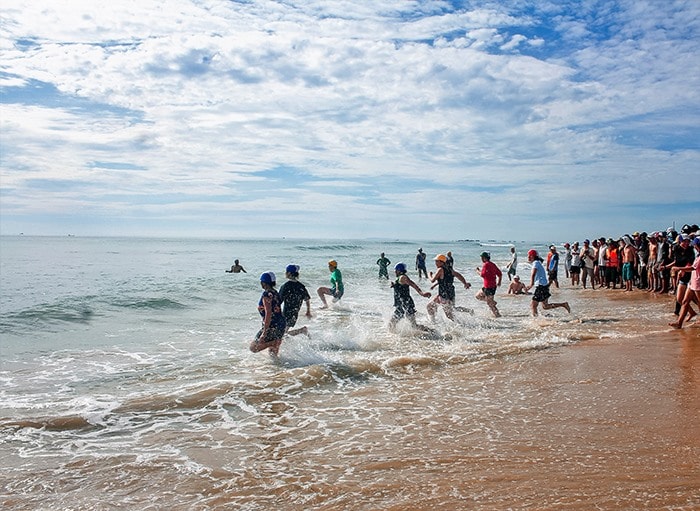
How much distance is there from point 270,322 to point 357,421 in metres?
3.41

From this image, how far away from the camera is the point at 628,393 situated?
6.31 metres

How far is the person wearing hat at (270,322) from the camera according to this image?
8.79 meters

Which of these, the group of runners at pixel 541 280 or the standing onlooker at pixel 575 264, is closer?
the group of runners at pixel 541 280

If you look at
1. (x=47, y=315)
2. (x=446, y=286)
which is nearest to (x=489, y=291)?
(x=446, y=286)

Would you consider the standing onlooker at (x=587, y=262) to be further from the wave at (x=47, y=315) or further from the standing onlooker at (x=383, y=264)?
the wave at (x=47, y=315)

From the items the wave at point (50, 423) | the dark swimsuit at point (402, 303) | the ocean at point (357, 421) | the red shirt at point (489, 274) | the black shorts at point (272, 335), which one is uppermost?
the red shirt at point (489, 274)

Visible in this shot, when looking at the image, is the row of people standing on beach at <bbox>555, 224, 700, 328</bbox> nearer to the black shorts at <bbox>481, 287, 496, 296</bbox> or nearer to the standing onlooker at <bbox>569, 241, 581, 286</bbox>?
the standing onlooker at <bbox>569, 241, 581, 286</bbox>

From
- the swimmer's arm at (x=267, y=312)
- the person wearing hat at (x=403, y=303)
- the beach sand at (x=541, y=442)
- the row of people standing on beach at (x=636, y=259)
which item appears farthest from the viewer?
the row of people standing on beach at (x=636, y=259)

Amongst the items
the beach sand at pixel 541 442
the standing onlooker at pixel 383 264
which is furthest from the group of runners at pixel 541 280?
the standing onlooker at pixel 383 264

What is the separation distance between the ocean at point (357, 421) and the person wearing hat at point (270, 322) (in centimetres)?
31

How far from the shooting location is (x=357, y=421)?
19.0ft

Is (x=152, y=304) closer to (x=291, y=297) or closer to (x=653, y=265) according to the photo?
(x=291, y=297)

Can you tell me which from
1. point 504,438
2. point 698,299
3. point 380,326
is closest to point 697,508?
point 504,438

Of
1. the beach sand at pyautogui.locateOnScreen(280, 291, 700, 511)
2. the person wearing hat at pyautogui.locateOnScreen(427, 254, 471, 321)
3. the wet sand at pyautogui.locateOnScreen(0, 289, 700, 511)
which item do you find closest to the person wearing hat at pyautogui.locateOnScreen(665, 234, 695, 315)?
the beach sand at pyautogui.locateOnScreen(280, 291, 700, 511)
